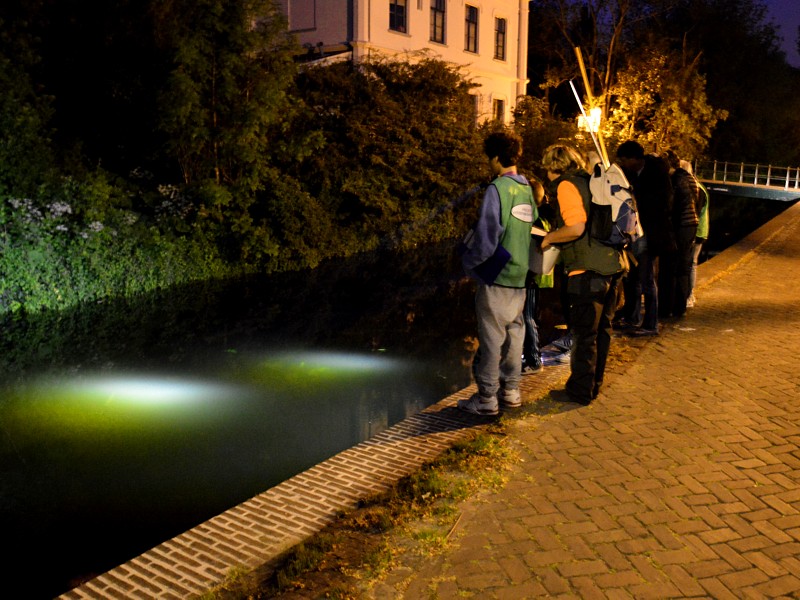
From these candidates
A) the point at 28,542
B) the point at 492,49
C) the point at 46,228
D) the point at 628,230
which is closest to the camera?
the point at 28,542

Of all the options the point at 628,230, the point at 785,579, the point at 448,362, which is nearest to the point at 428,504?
the point at 785,579

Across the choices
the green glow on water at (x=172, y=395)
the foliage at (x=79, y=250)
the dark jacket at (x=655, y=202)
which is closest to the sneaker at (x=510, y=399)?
the green glow on water at (x=172, y=395)

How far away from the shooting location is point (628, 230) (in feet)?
19.4

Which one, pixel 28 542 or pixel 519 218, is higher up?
pixel 519 218

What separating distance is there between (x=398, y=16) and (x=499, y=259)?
25.4m

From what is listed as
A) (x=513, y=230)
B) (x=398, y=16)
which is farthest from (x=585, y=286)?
(x=398, y=16)

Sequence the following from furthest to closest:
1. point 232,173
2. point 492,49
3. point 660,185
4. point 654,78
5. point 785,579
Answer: point 654,78
point 492,49
point 232,173
point 660,185
point 785,579

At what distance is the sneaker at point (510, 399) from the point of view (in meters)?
5.97

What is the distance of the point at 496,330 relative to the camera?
5684 millimetres

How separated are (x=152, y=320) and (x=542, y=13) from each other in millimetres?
35552

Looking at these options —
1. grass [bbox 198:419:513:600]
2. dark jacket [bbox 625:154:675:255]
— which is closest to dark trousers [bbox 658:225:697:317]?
dark jacket [bbox 625:154:675:255]

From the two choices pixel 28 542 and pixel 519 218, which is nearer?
pixel 28 542

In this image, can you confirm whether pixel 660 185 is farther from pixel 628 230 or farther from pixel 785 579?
pixel 785 579

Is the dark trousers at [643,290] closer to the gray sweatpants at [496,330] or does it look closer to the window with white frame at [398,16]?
the gray sweatpants at [496,330]
